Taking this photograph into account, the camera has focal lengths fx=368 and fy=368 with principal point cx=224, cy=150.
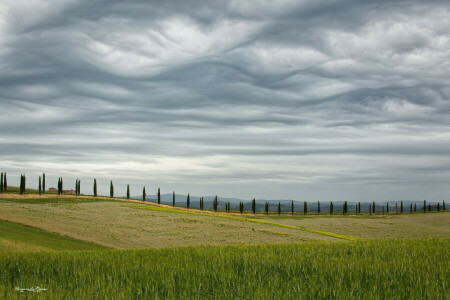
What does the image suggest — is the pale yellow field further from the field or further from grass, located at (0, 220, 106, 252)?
the field

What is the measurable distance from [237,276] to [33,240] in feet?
74.4

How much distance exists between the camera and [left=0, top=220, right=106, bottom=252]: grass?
77.8ft

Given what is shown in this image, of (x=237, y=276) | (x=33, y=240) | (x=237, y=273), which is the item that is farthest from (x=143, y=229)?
(x=237, y=276)

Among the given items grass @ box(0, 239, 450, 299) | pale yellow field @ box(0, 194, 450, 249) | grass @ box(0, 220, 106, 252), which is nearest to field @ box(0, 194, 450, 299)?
grass @ box(0, 239, 450, 299)

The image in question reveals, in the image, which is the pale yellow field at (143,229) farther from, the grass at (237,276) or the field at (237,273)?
the grass at (237,276)

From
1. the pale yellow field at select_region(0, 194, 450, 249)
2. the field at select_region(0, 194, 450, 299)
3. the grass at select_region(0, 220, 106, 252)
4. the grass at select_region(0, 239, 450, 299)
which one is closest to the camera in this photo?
the grass at select_region(0, 239, 450, 299)

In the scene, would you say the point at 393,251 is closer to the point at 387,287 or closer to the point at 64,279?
the point at 387,287

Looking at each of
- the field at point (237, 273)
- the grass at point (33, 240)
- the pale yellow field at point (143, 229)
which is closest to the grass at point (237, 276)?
the field at point (237, 273)

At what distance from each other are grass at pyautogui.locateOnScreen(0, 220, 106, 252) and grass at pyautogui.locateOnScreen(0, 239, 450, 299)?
1124 centimetres

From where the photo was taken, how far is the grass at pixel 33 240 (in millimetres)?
23719

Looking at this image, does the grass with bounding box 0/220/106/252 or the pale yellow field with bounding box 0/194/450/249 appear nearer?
the grass with bounding box 0/220/106/252

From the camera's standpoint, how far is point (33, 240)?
2719 cm

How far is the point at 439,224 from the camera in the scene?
6300 centimetres

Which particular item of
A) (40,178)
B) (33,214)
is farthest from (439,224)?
(40,178)
